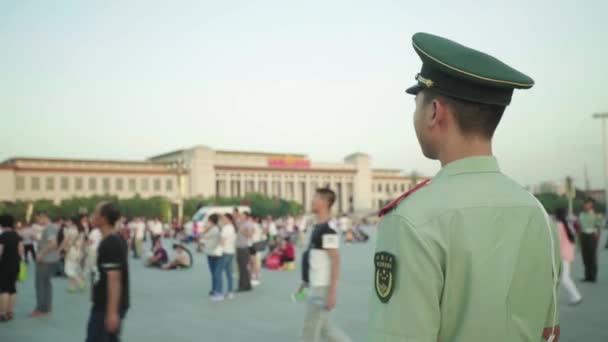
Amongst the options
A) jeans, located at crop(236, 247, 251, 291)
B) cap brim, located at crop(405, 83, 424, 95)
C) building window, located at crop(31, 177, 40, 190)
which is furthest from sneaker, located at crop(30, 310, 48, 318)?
building window, located at crop(31, 177, 40, 190)

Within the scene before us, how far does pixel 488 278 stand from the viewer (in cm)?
129

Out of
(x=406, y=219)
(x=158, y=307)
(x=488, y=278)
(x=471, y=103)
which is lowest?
(x=158, y=307)

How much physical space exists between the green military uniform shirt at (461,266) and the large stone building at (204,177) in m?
68.0

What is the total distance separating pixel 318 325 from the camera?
5688 millimetres

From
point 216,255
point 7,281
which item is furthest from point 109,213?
point 216,255

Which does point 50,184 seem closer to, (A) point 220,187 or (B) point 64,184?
(B) point 64,184

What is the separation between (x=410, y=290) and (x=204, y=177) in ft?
312

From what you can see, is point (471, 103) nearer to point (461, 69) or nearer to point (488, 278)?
point (461, 69)

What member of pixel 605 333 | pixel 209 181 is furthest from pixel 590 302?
pixel 209 181

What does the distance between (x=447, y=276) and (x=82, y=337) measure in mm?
8110

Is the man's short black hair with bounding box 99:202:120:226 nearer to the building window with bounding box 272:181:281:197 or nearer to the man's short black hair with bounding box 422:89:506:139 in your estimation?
the man's short black hair with bounding box 422:89:506:139

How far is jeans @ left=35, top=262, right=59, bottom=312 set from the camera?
998cm

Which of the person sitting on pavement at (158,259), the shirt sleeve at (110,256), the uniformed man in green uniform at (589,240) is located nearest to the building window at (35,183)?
the person sitting on pavement at (158,259)

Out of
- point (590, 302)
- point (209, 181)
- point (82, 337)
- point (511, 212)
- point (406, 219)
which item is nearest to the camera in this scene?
point (406, 219)
